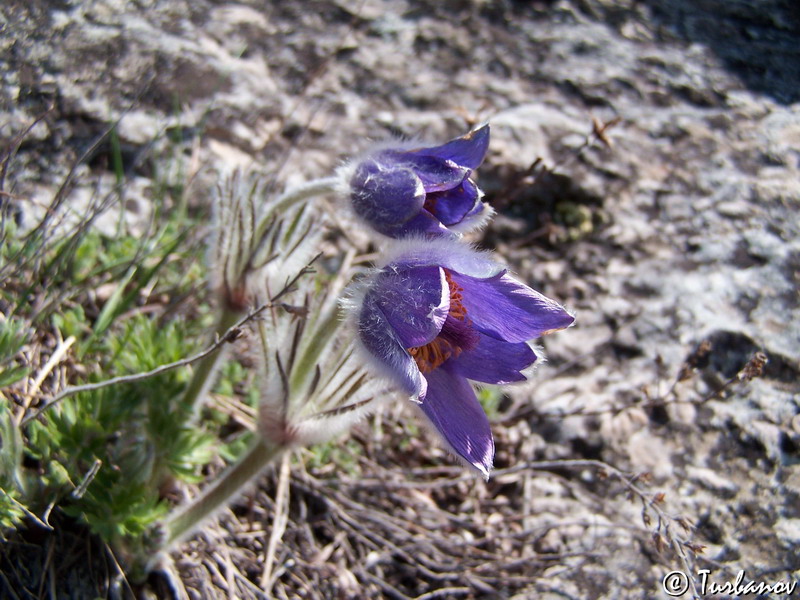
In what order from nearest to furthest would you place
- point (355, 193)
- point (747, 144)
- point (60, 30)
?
point (355, 193)
point (60, 30)
point (747, 144)

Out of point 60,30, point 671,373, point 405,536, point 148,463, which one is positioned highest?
point 60,30

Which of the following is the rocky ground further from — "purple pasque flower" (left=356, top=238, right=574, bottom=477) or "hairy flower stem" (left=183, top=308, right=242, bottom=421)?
"purple pasque flower" (left=356, top=238, right=574, bottom=477)

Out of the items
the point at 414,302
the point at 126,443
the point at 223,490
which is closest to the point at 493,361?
the point at 414,302

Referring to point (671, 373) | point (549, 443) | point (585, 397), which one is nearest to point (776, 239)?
point (671, 373)

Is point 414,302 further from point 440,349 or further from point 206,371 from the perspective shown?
point 206,371

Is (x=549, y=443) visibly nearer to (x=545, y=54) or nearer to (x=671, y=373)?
(x=671, y=373)

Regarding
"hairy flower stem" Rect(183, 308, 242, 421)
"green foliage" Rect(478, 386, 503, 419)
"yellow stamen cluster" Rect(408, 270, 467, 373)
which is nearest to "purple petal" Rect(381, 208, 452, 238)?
"yellow stamen cluster" Rect(408, 270, 467, 373)
